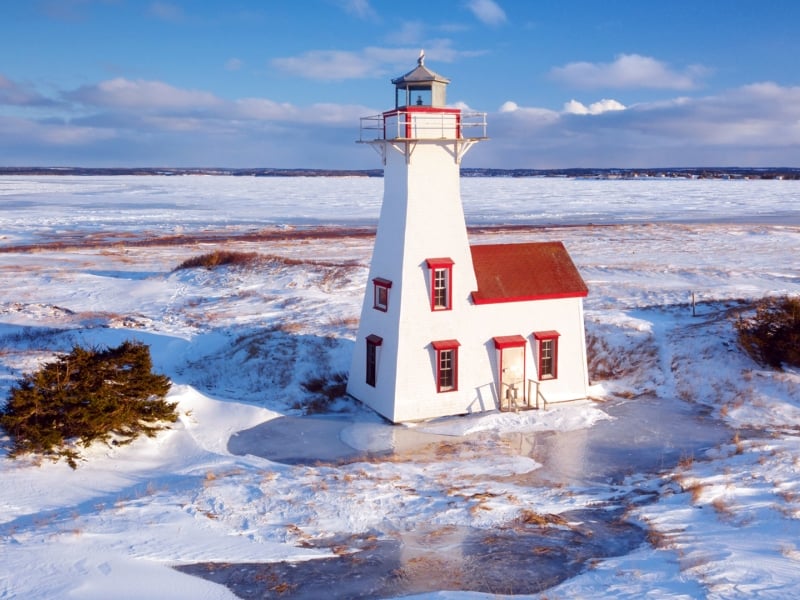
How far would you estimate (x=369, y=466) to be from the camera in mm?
16109

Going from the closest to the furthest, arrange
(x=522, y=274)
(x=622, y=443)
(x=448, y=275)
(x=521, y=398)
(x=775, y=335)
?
(x=622, y=443) < (x=448, y=275) < (x=521, y=398) < (x=522, y=274) < (x=775, y=335)

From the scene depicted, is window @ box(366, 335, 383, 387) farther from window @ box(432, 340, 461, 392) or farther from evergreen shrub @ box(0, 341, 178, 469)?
evergreen shrub @ box(0, 341, 178, 469)

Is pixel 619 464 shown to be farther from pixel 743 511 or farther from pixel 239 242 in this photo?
pixel 239 242

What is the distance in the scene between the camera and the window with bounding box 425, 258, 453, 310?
1895 cm

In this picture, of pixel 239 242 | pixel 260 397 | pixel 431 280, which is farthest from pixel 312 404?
pixel 239 242

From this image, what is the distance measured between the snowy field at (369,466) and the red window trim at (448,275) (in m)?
2.94

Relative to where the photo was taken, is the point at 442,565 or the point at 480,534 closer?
the point at 442,565

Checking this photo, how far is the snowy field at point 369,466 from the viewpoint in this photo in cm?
1134

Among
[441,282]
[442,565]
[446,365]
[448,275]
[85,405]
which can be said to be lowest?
[442,565]

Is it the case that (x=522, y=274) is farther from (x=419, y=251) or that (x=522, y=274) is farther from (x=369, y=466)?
(x=369, y=466)

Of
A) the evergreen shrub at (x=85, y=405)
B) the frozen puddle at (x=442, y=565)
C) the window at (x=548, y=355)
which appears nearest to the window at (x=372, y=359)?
the window at (x=548, y=355)

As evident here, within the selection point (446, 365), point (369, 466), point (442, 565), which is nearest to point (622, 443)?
point (446, 365)

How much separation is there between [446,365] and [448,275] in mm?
2251

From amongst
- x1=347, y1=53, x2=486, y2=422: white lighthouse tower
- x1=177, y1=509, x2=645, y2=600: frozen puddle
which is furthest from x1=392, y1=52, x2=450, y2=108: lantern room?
x1=177, y1=509, x2=645, y2=600: frozen puddle
